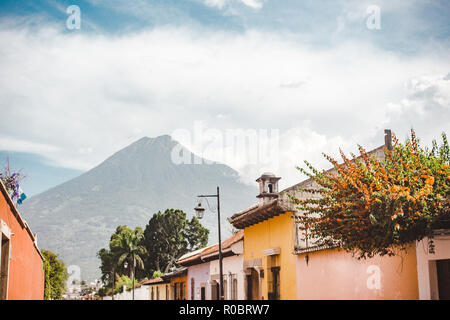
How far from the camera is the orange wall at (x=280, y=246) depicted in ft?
63.2

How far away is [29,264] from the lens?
16484 mm

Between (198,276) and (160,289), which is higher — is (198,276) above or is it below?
above

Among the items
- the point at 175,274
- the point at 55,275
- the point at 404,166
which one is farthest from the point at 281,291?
the point at 55,275

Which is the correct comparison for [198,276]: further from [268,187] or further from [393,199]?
[393,199]

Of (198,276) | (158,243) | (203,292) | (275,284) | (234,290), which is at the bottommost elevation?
(203,292)

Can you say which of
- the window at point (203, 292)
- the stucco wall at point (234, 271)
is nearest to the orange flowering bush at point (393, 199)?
the stucco wall at point (234, 271)

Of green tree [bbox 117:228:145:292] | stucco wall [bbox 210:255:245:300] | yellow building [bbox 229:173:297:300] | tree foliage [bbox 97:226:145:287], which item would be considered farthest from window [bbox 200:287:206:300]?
green tree [bbox 117:228:145:292]

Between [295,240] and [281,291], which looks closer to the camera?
[295,240]

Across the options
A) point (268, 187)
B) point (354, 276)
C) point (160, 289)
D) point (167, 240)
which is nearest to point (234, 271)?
point (268, 187)

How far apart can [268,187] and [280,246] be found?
17.6 feet

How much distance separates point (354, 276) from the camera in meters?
15.0
